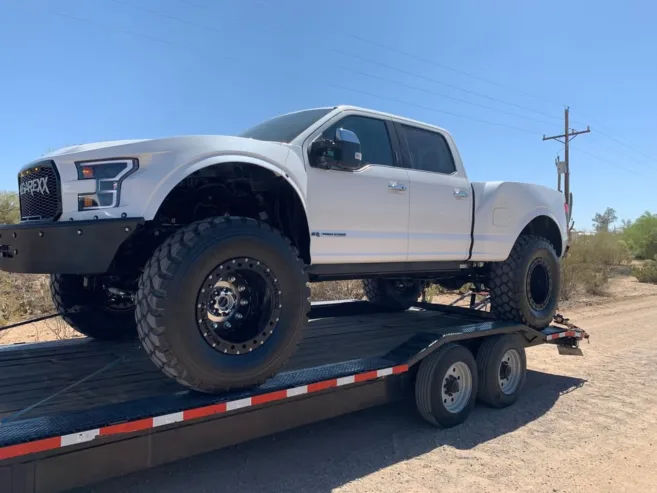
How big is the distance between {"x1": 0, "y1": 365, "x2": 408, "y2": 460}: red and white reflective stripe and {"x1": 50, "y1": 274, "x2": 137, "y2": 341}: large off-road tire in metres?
2.10

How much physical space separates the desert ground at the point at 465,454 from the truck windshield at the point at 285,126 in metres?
2.60

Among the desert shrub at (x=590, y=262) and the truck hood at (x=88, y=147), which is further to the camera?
the desert shrub at (x=590, y=262)

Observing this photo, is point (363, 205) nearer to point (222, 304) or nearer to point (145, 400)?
point (222, 304)

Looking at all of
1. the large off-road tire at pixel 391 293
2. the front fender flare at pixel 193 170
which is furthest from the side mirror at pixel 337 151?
the large off-road tire at pixel 391 293

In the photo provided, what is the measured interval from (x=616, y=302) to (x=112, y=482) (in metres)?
15.1

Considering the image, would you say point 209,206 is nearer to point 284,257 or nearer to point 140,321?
point 284,257

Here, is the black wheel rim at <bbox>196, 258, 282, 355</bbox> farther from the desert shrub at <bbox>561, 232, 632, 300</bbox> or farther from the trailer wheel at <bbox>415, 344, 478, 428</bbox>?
the desert shrub at <bbox>561, 232, 632, 300</bbox>

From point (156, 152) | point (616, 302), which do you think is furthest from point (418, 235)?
point (616, 302)

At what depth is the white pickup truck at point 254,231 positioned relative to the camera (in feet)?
10.7

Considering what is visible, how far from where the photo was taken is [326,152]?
14.1 feet

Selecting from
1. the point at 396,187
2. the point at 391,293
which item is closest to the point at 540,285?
the point at 391,293

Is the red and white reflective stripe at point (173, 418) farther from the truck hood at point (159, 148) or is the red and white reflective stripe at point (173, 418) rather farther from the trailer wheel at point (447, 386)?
the truck hood at point (159, 148)

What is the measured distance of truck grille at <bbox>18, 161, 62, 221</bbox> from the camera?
3432 mm

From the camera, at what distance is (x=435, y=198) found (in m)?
5.34
